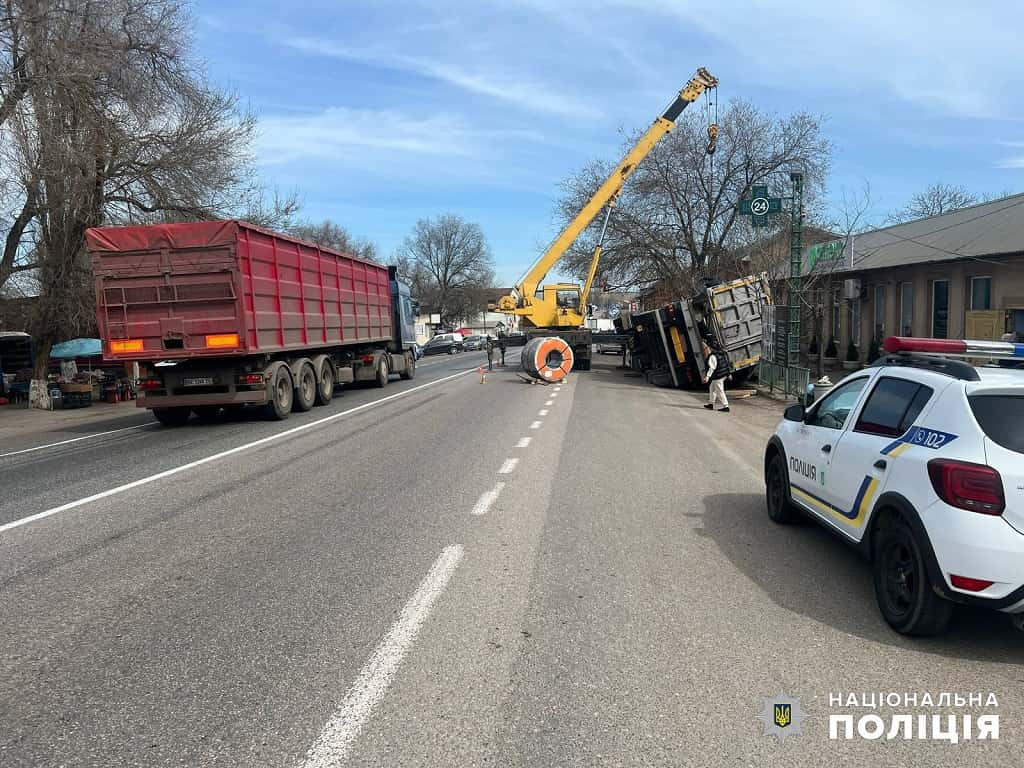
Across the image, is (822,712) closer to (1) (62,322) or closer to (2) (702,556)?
(2) (702,556)

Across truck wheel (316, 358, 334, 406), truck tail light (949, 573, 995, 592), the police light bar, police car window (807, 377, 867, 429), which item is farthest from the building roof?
truck tail light (949, 573, 995, 592)

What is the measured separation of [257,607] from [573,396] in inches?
642

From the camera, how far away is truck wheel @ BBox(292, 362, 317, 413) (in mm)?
16938

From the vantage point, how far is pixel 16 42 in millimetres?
18172

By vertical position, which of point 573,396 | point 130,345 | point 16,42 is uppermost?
point 16,42

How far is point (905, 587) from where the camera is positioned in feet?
14.8

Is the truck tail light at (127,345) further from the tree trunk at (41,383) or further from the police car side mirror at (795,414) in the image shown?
the police car side mirror at (795,414)

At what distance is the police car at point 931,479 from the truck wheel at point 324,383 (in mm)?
14014

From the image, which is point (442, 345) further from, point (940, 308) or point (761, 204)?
point (761, 204)

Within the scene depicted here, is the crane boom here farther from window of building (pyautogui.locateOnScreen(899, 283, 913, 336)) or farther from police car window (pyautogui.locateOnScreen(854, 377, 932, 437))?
Result: police car window (pyautogui.locateOnScreen(854, 377, 932, 437))

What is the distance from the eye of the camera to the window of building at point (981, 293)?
839 inches

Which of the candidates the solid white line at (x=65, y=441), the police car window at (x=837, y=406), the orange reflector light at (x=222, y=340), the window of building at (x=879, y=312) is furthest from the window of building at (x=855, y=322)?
the police car window at (x=837, y=406)

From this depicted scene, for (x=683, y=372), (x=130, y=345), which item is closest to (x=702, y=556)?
(x=130, y=345)

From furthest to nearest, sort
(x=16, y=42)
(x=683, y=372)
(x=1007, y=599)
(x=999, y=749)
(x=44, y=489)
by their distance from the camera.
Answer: (x=683, y=372), (x=16, y=42), (x=44, y=489), (x=1007, y=599), (x=999, y=749)
